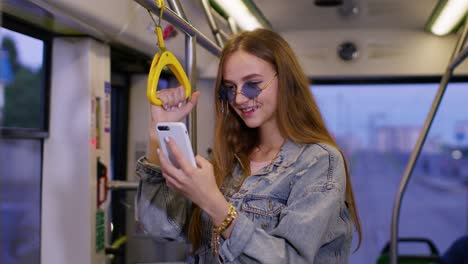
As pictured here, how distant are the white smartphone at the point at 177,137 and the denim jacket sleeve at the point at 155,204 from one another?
307 mm

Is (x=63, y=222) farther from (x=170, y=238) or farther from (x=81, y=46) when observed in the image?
(x=170, y=238)

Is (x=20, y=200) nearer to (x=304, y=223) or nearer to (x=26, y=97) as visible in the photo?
(x=26, y=97)

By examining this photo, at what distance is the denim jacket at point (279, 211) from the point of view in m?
1.32

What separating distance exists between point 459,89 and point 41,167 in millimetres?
3807

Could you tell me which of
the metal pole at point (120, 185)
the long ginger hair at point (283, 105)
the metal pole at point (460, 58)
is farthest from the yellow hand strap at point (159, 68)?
the metal pole at point (460, 58)

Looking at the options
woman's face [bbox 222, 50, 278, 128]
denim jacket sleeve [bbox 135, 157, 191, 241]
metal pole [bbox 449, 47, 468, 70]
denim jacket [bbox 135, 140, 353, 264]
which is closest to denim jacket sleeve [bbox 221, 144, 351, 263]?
denim jacket [bbox 135, 140, 353, 264]

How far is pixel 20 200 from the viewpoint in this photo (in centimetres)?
261

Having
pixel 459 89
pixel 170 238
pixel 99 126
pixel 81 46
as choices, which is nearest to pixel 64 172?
pixel 99 126

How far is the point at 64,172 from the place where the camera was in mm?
2686

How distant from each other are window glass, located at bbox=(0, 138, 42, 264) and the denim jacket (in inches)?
42.9

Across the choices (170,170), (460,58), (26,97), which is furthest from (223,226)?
(460,58)

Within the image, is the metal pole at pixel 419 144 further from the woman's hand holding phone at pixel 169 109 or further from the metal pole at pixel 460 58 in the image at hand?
the woman's hand holding phone at pixel 169 109

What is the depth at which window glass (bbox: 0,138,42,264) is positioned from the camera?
2.47 m

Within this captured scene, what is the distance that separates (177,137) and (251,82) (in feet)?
1.14
